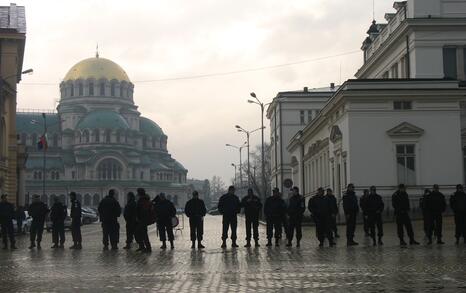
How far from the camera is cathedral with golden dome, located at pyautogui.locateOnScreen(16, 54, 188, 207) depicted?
139 meters

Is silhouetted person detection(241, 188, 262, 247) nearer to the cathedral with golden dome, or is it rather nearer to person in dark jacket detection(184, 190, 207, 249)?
person in dark jacket detection(184, 190, 207, 249)

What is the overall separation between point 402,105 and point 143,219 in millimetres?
24030

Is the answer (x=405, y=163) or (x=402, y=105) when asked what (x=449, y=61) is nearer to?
(x=402, y=105)

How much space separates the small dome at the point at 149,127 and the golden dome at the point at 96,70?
12044mm

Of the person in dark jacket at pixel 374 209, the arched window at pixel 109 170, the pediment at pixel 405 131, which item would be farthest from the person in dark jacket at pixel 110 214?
the arched window at pixel 109 170

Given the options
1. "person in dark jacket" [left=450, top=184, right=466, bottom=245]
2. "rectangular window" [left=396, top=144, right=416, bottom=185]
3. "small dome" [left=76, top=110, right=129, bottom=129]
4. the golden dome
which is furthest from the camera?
the golden dome

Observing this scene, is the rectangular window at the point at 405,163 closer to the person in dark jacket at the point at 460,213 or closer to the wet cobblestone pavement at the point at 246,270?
the person in dark jacket at the point at 460,213

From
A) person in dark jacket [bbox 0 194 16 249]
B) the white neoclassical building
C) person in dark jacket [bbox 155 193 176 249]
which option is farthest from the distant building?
person in dark jacket [bbox 155 193 176 249]

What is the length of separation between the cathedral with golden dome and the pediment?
9976 cm

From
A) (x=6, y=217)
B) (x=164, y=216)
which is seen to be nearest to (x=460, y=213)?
(x=164, y=216)

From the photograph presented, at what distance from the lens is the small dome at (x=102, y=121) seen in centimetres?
13905

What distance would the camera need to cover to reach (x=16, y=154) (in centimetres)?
5650

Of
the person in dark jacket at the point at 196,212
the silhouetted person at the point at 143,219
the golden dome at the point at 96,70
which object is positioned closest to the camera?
the silhouetted person at the point at 143,219

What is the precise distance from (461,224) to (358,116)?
2070 centimetres
